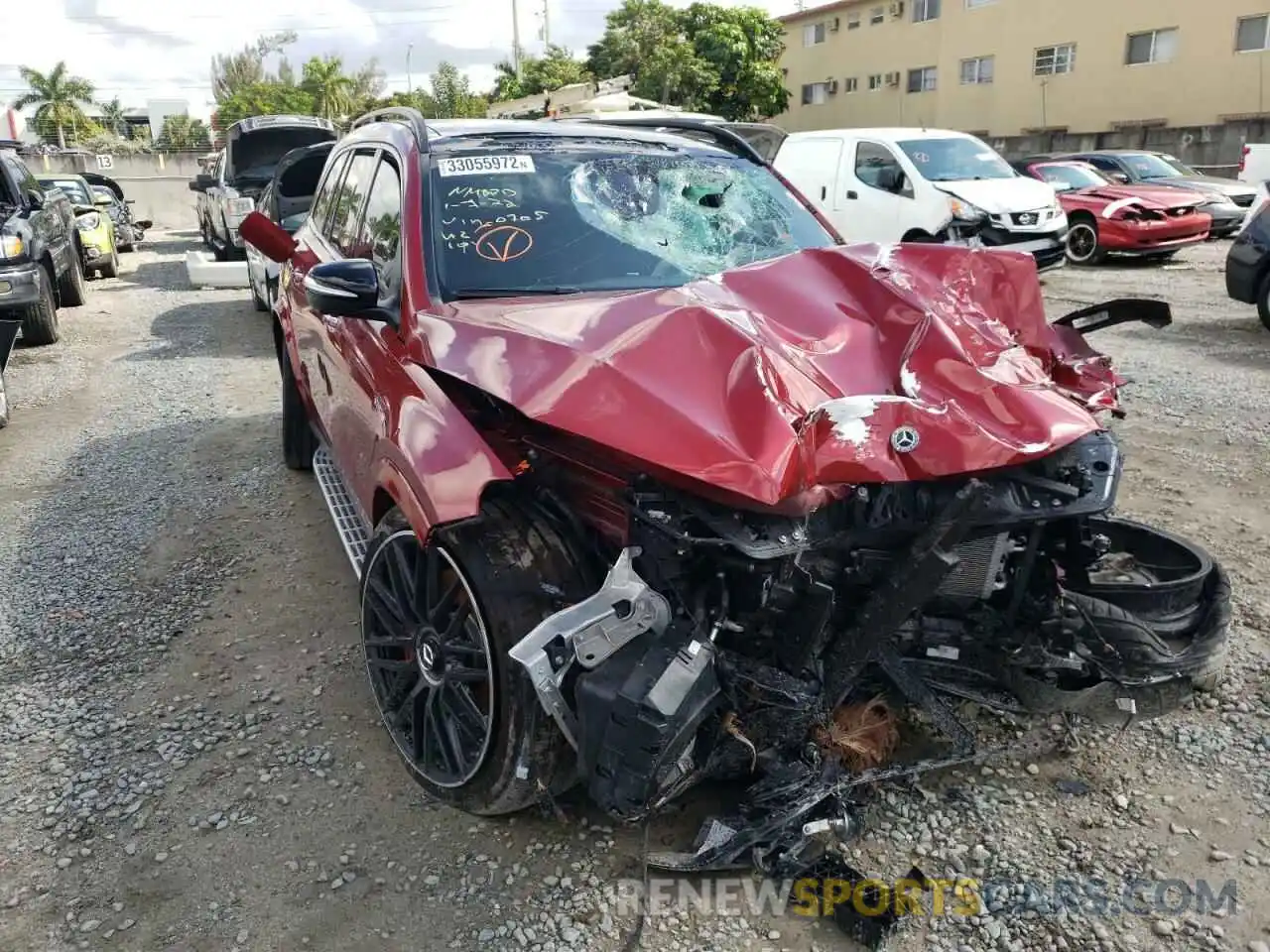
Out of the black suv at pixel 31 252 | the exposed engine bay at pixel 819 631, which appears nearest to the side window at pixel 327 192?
the exposed engine bay at pixel 819 631

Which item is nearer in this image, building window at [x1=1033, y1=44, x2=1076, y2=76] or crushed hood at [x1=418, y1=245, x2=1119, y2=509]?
crushed hood at [x1=418, y1=245, x2=1119, y2=509]

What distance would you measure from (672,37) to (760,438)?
3698 centimetres

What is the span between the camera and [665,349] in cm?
244

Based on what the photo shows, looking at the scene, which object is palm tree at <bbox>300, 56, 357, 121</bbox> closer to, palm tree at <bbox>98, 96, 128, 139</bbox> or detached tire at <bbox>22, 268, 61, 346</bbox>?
palm tree at <bbox>98, 96, 128, 139</bbox>

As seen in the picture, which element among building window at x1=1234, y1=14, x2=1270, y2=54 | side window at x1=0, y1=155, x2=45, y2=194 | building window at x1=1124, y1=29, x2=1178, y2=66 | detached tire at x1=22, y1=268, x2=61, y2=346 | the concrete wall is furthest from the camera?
the concrete wall

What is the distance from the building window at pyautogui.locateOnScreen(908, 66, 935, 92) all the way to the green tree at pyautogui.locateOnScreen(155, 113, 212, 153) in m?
26.2

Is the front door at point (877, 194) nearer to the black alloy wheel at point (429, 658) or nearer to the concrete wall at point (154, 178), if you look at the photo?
the black alloy wheel at point (429, 658)

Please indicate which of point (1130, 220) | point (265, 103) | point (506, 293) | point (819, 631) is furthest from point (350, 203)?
point (265, 103)

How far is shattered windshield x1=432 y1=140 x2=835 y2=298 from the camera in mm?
3225

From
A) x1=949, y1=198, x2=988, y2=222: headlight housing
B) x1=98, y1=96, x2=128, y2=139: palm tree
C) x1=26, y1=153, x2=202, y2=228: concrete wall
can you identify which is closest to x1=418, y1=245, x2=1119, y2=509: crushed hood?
x1=949, y1=198, x2=988, y2=222: headlight housing

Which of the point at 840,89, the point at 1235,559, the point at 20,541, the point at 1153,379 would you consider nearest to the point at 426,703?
the point at 20,541

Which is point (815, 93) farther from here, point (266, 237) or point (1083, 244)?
point (266, 237)

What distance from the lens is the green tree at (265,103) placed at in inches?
1687

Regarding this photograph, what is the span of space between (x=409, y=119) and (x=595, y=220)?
1.09 metres
